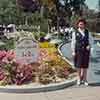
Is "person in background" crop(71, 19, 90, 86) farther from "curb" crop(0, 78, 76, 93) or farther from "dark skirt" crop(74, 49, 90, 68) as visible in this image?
"curb" crop(0, 78, 76, 93)

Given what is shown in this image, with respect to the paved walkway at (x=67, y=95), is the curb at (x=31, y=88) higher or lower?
higher

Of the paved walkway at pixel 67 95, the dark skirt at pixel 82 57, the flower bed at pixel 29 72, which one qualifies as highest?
the dark skirt at pixel 82 57

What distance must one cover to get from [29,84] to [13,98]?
1.19 metres

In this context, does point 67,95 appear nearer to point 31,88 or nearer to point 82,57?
point 31,88

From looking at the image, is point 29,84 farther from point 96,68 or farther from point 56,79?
point 96,68

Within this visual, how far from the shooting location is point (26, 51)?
1155 centimetres

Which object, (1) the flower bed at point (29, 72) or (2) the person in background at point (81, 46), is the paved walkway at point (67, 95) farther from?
(1) the flower bed at point (29, 72)

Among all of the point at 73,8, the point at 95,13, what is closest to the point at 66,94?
the point at 73,8

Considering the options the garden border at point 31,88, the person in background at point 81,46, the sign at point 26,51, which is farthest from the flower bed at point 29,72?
the person in background at point 81,46

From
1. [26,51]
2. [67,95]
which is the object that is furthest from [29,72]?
[67,95]

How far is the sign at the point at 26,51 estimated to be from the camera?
11.4 metres

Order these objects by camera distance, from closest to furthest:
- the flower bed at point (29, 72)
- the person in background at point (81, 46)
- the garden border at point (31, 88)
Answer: the garden border at point (31, 88)
the person in background at point (81, 46)
the flower bed at point (29, 72)

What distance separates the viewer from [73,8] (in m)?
46.8

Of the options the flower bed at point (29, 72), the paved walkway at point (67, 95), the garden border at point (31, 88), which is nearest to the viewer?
the paved walkway at point (67, 95)
